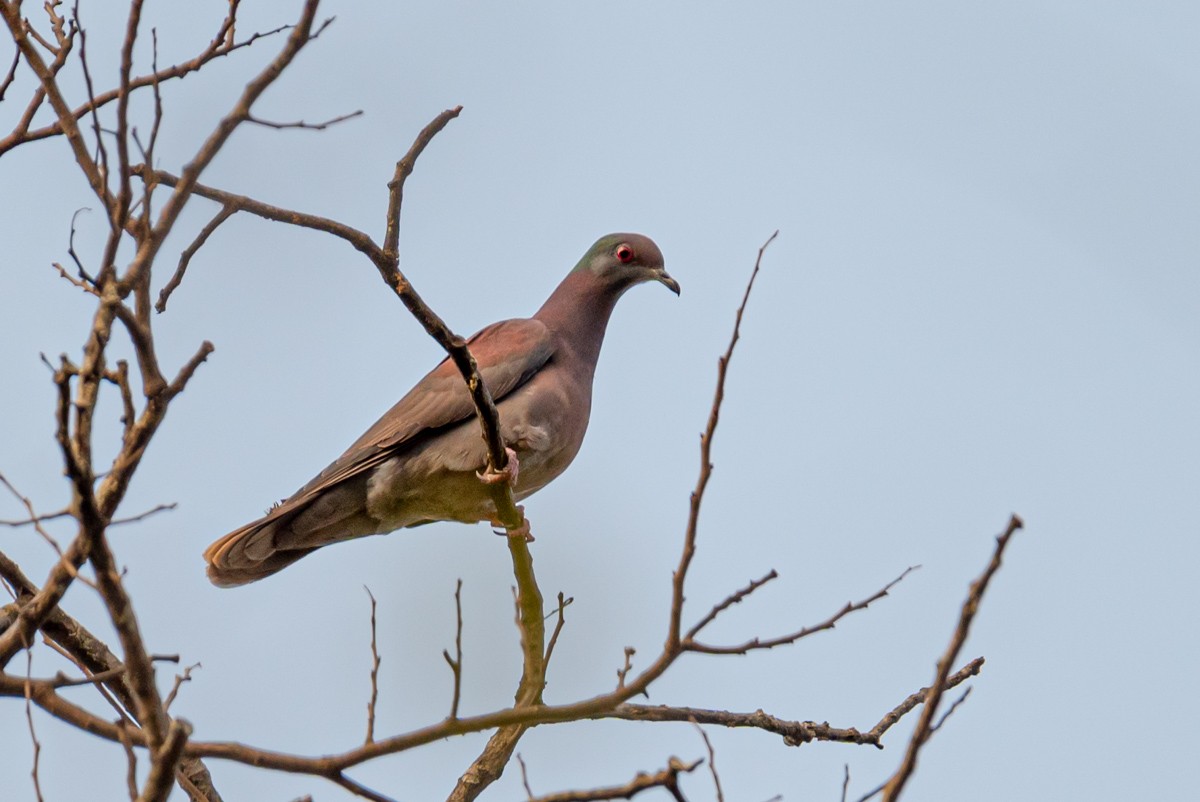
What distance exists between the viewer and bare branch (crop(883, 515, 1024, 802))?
199cm

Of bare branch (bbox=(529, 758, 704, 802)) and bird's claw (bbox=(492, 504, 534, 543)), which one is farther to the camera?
bird's claw (bbox=(492, 504, 534, 543))

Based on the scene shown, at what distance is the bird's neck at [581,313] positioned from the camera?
18.5 ft

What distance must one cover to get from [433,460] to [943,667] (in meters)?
3.19

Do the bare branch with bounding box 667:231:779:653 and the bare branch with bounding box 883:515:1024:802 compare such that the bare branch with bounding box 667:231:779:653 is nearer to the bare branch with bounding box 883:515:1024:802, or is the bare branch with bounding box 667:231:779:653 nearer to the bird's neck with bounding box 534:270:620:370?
the bare branch with bounding box 883:515:1024:802

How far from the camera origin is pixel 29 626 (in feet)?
8.84

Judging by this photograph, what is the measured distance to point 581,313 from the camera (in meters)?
5.78

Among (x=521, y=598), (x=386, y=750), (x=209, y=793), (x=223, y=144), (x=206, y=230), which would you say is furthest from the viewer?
(x=521, y=598)

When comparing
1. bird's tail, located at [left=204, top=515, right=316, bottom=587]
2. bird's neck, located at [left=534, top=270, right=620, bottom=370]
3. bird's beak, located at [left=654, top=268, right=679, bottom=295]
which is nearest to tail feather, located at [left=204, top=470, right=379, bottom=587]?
bird's tail, located at [left=204, top=515, right=316, bottom=587]

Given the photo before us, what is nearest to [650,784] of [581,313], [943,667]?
[943,667]

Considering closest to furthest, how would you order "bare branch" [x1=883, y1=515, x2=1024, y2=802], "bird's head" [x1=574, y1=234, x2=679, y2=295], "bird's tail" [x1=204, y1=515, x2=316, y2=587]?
"bare branch" [x1=883, y1=515, x2=1024, y2=802] < "bird's tail" [x1=204, y1=515, x2=316, y2=587] < "bird's head" [x1=574, y1=234, x2=679, y2=295]

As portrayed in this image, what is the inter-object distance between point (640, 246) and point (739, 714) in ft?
8.91

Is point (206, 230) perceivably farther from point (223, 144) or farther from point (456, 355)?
point (223, 144)

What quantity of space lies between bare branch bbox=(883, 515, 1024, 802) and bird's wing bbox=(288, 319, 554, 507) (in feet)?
10.3

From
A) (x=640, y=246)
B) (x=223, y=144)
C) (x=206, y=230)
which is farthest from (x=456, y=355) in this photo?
(x=640, y=246)
